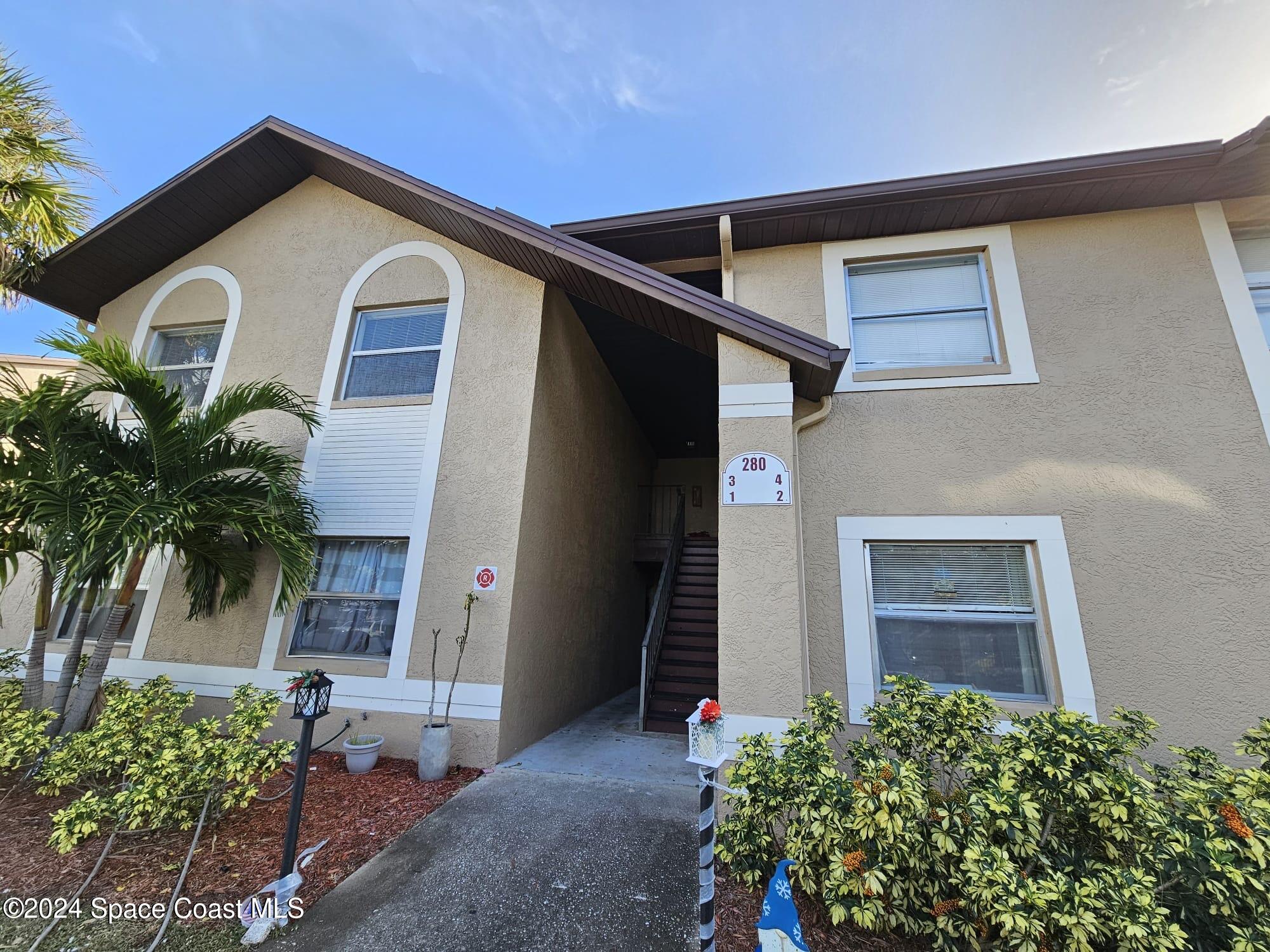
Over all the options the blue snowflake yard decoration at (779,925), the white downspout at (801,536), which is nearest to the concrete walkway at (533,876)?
the blue snowflake yard decoration at (779,925)

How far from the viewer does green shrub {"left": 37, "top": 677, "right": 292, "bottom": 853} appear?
3.42 metres

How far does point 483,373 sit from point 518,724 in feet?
13.8

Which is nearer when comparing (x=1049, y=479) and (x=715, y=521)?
(x=1049, y=479)

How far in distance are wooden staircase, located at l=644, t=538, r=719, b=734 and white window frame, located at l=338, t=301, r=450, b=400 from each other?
5.09 metres

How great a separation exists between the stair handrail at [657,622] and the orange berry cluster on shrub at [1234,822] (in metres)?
5.29

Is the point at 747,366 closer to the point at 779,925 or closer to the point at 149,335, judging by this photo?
the point at 779,925

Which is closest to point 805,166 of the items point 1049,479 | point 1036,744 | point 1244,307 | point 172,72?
point 1244,307

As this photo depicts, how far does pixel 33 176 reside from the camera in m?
6.02

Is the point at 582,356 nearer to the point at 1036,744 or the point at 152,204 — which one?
the point at 152,204

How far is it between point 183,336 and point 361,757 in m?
6.99

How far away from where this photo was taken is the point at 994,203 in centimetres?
505

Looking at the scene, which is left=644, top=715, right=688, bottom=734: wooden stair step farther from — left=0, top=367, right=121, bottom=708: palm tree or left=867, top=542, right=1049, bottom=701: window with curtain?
left=0, top=367, right=121, bottom=708: palm tree

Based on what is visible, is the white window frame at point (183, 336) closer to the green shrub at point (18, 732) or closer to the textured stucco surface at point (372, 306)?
the textured stucco surface at point (372, 306)

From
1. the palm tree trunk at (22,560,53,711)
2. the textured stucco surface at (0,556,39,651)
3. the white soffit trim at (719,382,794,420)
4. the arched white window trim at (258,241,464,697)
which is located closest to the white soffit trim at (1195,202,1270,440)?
the white soffit trim at (719,382,794,420)
